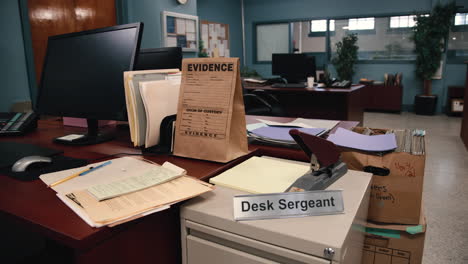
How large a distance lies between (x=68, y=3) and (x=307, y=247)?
3.65 meters

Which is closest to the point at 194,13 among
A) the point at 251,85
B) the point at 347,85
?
the point at 251,85

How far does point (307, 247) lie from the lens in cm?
70

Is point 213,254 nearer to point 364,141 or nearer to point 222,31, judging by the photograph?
point 364,141

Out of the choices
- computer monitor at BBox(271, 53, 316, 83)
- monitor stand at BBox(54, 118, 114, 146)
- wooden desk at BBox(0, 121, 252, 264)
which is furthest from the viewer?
computer monitor at BBox(271, 53, 316, 83)

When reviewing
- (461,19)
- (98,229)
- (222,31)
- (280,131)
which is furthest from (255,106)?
(461,19)

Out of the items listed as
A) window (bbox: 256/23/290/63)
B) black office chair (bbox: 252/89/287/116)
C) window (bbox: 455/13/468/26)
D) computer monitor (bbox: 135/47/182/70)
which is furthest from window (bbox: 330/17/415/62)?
computer monitor (bbox: 135/47/182/70)

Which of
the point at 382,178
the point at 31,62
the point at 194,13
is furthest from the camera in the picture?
the point at 194,13

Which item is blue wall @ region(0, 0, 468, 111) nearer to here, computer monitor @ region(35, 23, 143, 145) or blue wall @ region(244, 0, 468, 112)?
blue wall @ region(244, 0, 468, 112)

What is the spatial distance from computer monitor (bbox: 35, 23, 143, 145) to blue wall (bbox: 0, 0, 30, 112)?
1.43 metres

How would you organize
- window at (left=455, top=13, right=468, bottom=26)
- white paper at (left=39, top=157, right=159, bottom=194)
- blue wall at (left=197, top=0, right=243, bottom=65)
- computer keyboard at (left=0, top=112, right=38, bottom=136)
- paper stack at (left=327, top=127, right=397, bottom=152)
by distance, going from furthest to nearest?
1. blue wall at (left=197, top=0, right=243, bottom=65)
2. window at (left=455, top=13, right=468, bottom=26)
3. computer keyboard at (left=0, top=112, right=38, bottom=136)
4. paper stack at (left=327, top=127, right=397, bottom=152)
5. white paper at (left=39, top=157, right=159, bottom=194)

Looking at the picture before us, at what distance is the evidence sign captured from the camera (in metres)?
0.79

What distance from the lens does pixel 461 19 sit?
6.27 m

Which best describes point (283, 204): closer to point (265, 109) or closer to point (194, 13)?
point (265, 109)

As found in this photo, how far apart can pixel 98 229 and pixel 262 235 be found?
0.35 meters
